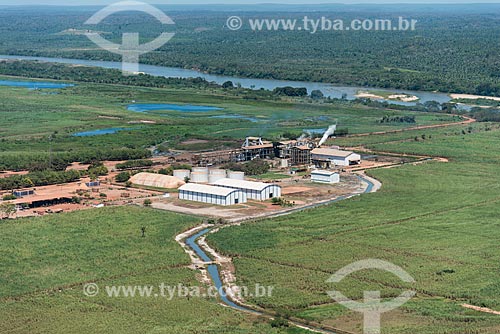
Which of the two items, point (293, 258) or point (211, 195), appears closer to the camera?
point (293, 258)

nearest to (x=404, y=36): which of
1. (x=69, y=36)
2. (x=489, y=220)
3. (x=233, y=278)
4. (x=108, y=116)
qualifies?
(x=69, y=36)

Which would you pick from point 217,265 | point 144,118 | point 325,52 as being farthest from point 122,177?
point 325,52

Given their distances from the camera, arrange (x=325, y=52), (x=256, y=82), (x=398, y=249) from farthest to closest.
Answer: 1. (x=325, y=52)
2. (x=256, y=82)
3. (x=398, y=249)

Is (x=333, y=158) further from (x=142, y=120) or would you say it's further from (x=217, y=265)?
(x=217, y=265)

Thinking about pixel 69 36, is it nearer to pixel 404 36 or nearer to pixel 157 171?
pixel 404 36

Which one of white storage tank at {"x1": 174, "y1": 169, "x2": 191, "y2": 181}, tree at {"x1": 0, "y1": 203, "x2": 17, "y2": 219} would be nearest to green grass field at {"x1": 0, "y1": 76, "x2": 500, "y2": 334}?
tree at {"x1": 0, "y1": 203, "x2": 17, "y2": 219}

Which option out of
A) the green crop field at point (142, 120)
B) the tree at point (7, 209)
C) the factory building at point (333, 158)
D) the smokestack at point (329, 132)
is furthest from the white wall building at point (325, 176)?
the tree at point (7, 209)

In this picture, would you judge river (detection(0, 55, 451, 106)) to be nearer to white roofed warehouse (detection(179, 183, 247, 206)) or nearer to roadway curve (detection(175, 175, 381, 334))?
white roofed warehouse (detection(179, 183, 247, 206))
